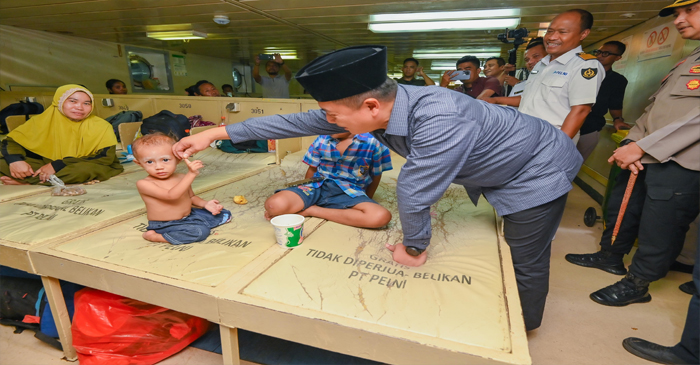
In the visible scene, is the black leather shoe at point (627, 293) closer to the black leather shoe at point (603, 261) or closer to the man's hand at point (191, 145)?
the black leather shoe at point (603, 261)

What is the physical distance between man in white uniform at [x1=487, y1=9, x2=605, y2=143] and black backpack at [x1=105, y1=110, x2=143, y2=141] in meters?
3.67

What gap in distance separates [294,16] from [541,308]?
3.49 m

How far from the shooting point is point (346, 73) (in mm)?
947

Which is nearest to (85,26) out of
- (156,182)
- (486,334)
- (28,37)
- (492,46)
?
(28,37)

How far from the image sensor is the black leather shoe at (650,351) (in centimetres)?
137

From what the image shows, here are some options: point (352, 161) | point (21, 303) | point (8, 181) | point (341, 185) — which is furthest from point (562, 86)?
point (8, 181)

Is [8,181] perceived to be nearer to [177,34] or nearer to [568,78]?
[177,34]

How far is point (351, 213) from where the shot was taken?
1.59 m

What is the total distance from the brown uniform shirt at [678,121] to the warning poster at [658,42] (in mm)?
1935

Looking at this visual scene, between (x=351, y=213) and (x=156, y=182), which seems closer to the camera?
(x=156, y=182)

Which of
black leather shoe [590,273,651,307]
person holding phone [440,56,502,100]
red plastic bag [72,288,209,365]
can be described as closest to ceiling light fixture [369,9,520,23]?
person holding phone [440,56,502,100]

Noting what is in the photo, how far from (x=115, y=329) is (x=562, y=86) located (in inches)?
99.3

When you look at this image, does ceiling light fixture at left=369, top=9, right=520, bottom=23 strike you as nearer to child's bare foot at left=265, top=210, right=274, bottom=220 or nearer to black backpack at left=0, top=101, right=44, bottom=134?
child's bare foot at left=265, top=210, right=274, bottom=220

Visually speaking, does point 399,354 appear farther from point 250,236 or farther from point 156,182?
point 156,182
